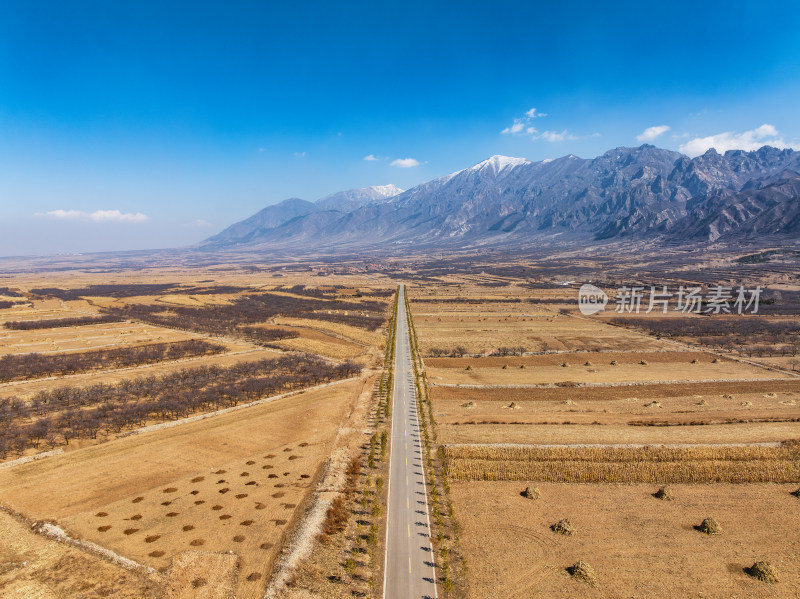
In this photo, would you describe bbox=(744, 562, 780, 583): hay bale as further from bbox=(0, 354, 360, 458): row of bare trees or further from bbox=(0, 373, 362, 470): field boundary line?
bbox=(0, 354, 360, 458): row of bare trees

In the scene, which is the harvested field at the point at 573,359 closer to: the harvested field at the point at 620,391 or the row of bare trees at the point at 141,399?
the harvested field at the point at 620,391

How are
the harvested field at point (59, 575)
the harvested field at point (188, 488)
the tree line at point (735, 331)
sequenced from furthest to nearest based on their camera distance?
1. the tree line at point (735, 331)
2. the harvested field at point (188, 488)
3. the harvested field at point (59, 575)

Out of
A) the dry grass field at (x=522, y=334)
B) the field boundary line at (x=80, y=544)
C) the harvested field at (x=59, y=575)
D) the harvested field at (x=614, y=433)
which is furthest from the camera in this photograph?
the dry grass field at (x=522, y=334)

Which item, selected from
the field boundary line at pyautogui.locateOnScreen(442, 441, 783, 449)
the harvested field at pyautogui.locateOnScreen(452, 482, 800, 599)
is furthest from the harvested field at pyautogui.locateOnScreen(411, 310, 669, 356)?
the harvested field at pyautogui.locateOnScreen(452, 482, 800, 599)

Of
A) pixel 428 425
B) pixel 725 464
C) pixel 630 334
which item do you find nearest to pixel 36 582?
pixel 428 425

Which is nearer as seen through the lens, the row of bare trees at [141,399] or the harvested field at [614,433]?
the harvested field at [614,433]

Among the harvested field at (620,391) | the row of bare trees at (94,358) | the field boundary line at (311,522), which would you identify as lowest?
the harvested field at (620,391)

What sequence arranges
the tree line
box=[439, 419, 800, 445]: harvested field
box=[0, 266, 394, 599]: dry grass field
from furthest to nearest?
the tree line, box=[439, 419, 800, 445]: harvested field, box=[0, 266, 394, 599]: dry grass field

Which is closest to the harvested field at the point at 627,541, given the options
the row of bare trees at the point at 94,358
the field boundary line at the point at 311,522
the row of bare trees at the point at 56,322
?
the field boundary line at the point at 311,522
